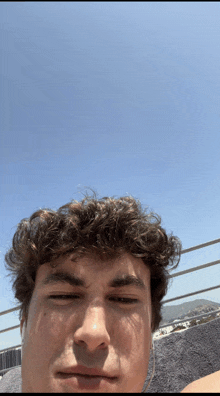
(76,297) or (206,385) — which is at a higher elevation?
(76,297)

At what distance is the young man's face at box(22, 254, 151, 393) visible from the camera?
108 centimetres

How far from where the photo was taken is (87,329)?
1.10m

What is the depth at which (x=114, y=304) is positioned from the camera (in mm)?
1242

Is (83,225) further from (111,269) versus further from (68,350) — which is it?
(68,350)

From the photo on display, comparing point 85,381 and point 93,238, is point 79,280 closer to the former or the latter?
point 93,238

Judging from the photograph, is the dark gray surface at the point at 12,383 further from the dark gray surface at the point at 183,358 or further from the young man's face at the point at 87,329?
the young man's face at the point at 87,329

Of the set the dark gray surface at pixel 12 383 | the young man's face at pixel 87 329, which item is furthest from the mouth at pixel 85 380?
the dark gray surface at pixel 12 383

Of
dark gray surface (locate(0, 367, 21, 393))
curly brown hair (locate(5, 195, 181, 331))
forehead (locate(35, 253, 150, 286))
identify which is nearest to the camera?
forehead (locate(35, 253, 150, 286))

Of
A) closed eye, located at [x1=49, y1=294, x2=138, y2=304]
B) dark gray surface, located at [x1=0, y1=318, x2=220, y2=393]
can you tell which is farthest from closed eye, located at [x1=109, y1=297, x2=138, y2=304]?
dark gray surface, located at [x1=0, y1=318, x2=220, y2=393]

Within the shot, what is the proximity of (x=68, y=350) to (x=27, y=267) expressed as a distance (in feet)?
1.93

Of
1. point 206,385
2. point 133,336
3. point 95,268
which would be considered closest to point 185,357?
point 133,336

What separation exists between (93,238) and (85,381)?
637 millimetres

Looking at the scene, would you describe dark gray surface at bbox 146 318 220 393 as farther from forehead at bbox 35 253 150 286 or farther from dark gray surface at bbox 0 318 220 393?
forehead at bbox 35 253 150 286

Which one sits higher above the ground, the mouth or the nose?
the nose
